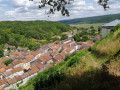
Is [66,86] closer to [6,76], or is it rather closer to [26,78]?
[26,78]

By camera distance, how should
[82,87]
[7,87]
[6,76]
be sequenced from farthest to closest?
[6,76], [7,87], [82,87]

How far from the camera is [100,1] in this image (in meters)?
3.70

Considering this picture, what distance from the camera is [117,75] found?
3.42 metres

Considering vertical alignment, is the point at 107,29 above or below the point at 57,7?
below

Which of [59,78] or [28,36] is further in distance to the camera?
[28,36]

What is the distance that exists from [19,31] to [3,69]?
6335 centimetres

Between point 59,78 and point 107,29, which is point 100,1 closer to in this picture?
point 59,78

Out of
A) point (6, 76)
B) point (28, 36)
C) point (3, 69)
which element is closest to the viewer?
point (6, 76)

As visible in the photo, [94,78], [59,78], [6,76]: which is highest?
[94,78]

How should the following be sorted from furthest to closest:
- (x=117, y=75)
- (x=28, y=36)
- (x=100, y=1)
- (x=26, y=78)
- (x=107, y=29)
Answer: (x=28, y=36) → (x=26, y=78) → (x=107, y=29) → (x=100, y=1) → (x=117, y=75)

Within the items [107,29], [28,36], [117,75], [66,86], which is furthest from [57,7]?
[28,36]

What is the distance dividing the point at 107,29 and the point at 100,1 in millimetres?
11718

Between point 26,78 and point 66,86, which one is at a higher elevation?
point 66,86

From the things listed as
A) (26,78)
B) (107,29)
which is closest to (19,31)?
(26,78)
